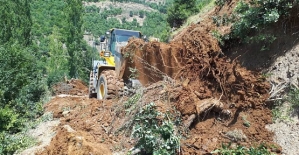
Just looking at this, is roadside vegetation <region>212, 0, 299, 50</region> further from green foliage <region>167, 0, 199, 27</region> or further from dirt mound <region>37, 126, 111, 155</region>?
green foliage <region>167, 0, 199, 27</region>

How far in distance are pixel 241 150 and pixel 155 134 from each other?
1.36 meters

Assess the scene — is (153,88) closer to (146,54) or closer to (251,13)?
(146,54)

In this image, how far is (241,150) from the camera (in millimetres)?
4629

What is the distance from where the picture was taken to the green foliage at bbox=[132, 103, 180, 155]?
481cm

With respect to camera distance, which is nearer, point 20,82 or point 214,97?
point 214,97

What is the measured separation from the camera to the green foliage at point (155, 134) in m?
4.81

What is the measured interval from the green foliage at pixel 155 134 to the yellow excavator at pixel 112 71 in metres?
2.23

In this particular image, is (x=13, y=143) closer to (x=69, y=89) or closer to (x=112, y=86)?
(x=112, y=86)

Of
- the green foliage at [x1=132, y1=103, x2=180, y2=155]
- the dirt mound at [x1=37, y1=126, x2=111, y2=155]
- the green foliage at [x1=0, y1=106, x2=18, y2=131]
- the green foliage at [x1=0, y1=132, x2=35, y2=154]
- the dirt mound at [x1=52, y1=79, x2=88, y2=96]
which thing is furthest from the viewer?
the dirt mound at [x1=52, y1=79, x2=88, y2=96]

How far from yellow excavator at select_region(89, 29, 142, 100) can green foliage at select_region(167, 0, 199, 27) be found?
913 centimetres

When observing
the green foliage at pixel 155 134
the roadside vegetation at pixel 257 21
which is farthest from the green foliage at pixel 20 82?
the roadside vegetation at pixel 257 21

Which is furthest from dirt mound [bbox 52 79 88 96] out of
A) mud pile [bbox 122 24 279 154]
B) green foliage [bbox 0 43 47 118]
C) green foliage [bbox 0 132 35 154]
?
mud pile [bbox 122 24 279 154]

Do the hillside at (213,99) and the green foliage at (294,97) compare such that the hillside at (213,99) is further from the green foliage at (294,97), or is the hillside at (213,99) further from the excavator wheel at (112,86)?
the excavator wheel at (112,86)

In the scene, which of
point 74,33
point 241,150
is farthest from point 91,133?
point 74,33
